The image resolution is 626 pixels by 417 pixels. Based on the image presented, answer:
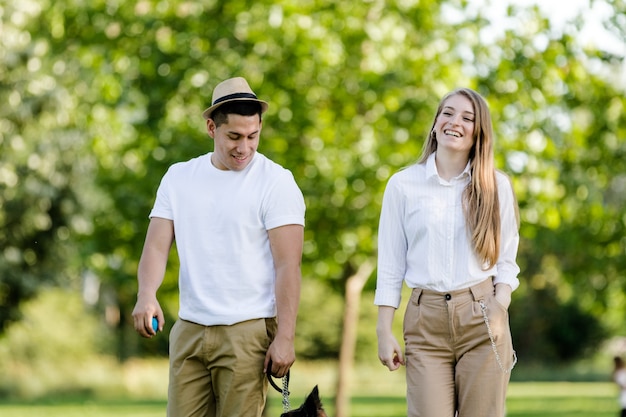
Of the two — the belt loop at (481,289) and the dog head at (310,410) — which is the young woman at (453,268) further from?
the dog head at (310,410)

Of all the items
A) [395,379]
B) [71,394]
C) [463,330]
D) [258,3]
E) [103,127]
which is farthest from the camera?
[395,379]

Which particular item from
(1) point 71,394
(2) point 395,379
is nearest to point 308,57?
(1) point 71,394

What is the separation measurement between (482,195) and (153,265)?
154 centimetres

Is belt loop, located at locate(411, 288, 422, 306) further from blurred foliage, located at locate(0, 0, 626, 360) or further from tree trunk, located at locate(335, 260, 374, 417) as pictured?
tree trunk, located at locate(335, 260, 374, 417)

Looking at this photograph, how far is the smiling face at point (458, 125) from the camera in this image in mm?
5105

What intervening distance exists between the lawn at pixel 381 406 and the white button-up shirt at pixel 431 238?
13.7m

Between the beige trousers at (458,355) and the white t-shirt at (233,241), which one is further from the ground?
the white t-shirt at (233,241)

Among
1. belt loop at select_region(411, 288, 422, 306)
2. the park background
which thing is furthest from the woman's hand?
the park background

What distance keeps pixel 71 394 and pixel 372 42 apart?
1766 cm

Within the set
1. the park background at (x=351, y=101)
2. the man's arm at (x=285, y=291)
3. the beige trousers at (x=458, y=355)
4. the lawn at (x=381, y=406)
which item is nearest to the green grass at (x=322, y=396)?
the lawn at (x=381, y=406)

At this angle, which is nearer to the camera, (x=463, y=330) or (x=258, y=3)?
(x=463, y=330)

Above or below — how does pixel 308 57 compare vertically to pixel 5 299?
above

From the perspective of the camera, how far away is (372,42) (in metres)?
13.5

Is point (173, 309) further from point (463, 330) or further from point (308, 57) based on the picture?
point (463, 330)
